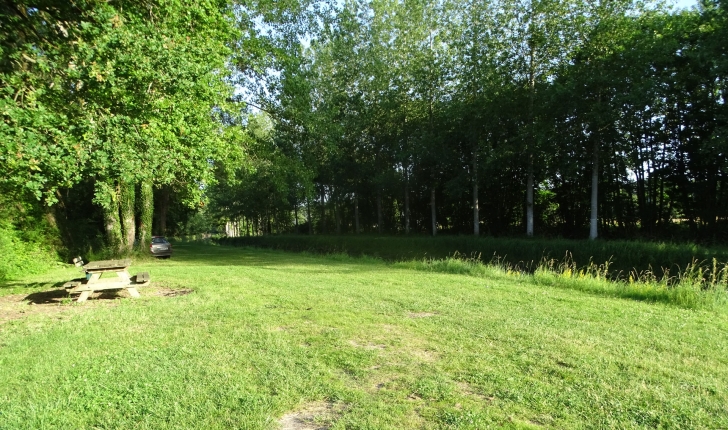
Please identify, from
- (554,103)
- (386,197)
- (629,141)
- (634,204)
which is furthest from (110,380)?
(386,197)

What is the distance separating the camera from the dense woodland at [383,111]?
604cm

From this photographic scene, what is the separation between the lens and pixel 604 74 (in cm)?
1659

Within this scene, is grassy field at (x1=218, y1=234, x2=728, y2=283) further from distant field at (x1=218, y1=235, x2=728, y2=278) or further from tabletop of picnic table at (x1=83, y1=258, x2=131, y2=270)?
tabletop of picnic table at (x1=83, y1=258, x2=131, y2=270)

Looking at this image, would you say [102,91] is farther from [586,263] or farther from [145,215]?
[586,263]

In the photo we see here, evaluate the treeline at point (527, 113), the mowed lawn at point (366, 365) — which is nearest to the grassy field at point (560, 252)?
the treeline at point (527, 113)

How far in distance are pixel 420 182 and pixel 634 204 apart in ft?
39.0

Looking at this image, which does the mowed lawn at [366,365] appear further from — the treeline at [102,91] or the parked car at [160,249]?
the parked car at [160,249]

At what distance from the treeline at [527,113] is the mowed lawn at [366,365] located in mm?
12060

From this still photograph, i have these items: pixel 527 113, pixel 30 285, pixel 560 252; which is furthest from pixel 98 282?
pixel 527 113

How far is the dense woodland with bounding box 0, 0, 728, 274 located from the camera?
19.8 feet

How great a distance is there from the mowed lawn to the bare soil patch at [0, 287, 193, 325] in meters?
0.16

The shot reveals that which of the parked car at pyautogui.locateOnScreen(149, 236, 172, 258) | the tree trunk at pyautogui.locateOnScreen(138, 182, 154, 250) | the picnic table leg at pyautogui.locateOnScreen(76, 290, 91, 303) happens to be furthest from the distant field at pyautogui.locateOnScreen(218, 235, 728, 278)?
the picnic table leg at pyautogui.locateOnScreen(76, 290, 91, 303)

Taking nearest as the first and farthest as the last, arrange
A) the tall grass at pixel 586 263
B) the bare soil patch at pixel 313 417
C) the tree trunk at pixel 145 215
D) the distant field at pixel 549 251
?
the bare soil patch at pixel 313 417 < the tall grass at pixel 586 263 < the distant field at pixel 549 251 < the tree trunk at pixel 145 215

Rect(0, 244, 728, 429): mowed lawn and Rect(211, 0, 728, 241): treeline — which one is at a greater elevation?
Rect(211, 0, 728, 241): treeline
